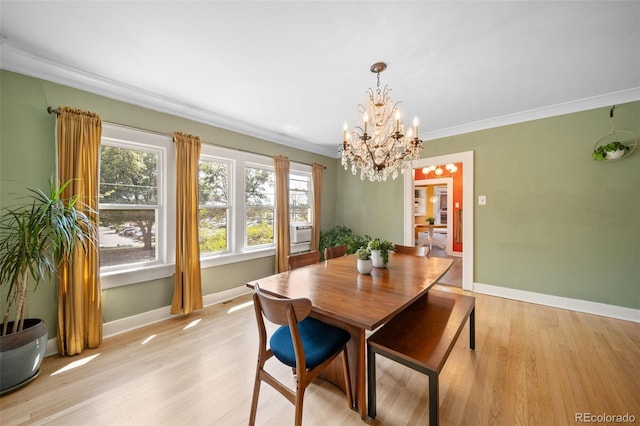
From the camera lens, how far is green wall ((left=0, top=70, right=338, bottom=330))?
1.91 metres

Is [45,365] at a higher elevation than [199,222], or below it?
below

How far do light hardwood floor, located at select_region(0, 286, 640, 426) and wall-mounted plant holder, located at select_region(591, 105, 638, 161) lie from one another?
1.83 metres

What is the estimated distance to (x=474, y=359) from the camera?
197cm

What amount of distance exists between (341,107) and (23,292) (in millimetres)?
3347

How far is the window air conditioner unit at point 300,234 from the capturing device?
426 centimetres

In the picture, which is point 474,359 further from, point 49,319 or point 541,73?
point 49,319

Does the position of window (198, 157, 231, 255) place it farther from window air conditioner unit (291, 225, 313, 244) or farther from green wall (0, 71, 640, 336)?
window air conditioner unit (291, 225, 313, 244)

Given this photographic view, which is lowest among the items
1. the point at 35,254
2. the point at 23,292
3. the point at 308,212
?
the point at 23,292

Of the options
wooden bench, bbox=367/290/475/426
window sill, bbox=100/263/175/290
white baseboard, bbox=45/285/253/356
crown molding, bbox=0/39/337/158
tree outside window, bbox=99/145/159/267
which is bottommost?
white baseboard, bbox=45/285/253/356

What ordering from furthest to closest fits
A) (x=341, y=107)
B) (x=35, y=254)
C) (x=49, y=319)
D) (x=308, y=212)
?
(x=308, y=212)
(x=341, y=107)
(x=49, y=319)
(x=35, y=254)

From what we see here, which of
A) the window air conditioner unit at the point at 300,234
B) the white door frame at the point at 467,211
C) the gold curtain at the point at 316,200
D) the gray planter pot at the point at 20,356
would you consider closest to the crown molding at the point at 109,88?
the gold curtain at the point at 316,200

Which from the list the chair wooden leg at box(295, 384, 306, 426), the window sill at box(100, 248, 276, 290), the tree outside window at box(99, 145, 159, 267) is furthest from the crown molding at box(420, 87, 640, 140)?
the tree outside window at box(99, 145, 159, 267)

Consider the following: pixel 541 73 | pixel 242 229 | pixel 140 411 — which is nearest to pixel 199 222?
pixel 242 229

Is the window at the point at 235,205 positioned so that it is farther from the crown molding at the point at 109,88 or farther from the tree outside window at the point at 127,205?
the tree outside window at the point at 127,205
